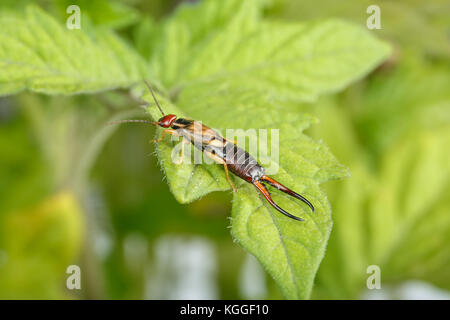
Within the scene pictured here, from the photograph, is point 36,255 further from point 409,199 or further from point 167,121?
point 409,199

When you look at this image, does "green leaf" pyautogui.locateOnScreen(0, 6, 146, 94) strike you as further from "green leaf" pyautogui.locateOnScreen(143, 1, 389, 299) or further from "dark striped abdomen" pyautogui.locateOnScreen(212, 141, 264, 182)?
"dark striped abdomen" pyautogui.locateOnScreen(212, 141, 264, 182)

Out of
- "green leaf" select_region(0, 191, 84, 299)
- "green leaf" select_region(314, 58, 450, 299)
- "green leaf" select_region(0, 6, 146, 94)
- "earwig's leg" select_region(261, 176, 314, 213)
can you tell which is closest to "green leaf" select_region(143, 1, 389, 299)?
"earwig's leg" select_region(261, 176, 314, 213)

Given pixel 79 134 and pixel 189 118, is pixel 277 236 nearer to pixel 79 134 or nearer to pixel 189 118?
pixel 189 118

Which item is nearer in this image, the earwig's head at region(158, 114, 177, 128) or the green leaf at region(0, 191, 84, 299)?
the earwig's head at region(158, 114, 177, 128)

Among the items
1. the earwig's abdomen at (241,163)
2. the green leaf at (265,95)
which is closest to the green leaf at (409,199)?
the green leaf at (265,95)

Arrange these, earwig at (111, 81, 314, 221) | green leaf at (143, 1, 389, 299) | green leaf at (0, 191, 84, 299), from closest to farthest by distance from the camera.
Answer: green leaf at (143, 1, 389, 299), earwig at (111, 81, 314, 221), green leaf at (0, 191, 84, 299)
